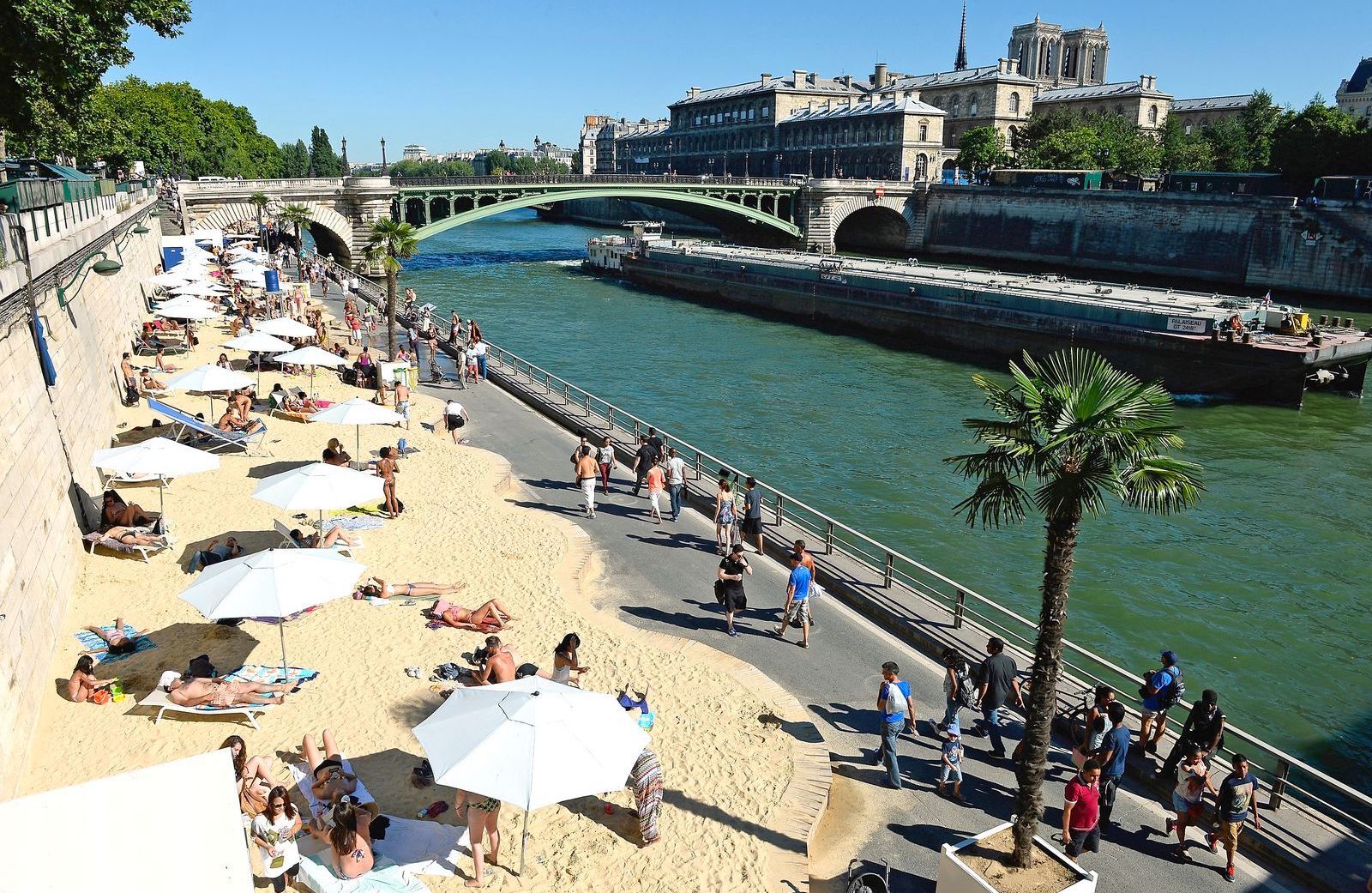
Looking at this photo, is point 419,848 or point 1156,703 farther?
point 1156,703

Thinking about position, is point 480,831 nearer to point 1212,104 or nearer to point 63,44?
point 63,44

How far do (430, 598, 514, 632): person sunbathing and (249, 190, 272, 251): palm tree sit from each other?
47.4 meters

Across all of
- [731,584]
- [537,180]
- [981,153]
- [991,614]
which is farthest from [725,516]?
[981,153]

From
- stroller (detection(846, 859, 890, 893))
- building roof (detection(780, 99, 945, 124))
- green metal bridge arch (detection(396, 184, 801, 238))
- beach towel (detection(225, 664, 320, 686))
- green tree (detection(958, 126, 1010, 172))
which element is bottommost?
stroller (detection(846, 859, 890, 893))

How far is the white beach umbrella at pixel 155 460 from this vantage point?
45.4ft

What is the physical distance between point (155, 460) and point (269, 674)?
17.5 feet

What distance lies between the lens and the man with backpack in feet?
32.3

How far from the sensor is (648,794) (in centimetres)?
844

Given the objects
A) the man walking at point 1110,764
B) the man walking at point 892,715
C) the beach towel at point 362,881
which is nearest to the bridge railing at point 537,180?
the man walking at point 892,715

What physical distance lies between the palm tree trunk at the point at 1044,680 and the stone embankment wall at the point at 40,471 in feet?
28.9

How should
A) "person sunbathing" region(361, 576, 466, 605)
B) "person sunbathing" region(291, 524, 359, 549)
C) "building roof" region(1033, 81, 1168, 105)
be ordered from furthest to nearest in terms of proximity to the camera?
"building roof" region(1033, 81, 1168, 105)
"person sunbathing" region(291, 524, 359, 549)
"person sunbathing" region(361, 576, 466, 605)

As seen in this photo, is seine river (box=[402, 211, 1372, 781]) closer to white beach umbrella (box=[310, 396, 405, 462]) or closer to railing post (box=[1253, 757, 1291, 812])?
railing post (box=[1253, 757, 1291, 812])

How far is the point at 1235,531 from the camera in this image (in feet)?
69.9

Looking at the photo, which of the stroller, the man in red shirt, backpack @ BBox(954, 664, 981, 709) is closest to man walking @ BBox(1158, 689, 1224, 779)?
the man in red shirt
